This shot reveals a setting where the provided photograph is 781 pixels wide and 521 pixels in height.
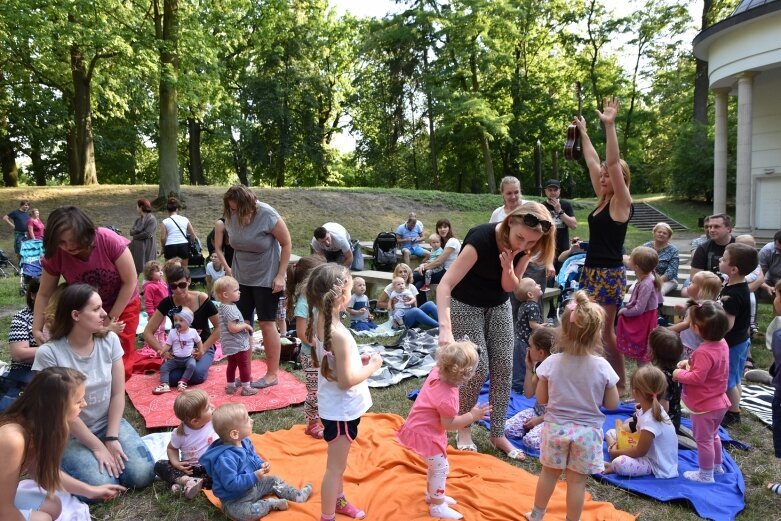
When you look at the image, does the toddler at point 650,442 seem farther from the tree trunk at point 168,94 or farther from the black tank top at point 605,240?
the tree trunk at point 168,94

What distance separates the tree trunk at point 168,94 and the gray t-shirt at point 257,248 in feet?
35.1

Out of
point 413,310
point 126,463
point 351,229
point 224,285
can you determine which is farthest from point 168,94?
point 126,463

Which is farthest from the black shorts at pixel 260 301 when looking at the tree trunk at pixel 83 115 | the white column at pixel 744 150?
the tree trunk at pixel 83 115

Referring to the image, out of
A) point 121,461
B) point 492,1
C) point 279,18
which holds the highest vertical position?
point 492,1

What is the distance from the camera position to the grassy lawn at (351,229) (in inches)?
125

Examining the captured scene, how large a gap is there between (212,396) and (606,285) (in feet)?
11.8

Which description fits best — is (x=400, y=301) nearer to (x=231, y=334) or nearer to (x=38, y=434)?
(x=231, y=334)

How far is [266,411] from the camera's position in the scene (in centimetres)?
461

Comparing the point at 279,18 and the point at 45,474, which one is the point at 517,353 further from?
the point at 279,18

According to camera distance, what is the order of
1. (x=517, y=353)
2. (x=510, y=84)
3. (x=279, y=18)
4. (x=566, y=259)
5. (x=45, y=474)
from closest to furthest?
(x=45, y=474) < (x=517, y=353) < (x=566, y=259) < (x=279, y=18) < (x=510, y=84)

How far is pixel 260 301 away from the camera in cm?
482

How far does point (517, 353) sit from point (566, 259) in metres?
2.95

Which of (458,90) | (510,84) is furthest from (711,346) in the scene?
(510,84)

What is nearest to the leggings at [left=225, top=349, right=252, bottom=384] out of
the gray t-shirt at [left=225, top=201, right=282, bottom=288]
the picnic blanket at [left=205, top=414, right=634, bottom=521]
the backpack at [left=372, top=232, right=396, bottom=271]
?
the gray t-shirt at [left=225, top=201, right=282, bottom=288]
